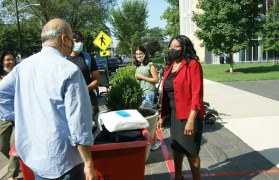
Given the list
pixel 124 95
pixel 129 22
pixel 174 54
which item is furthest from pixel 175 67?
pixel 129 22

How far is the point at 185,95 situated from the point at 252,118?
16.2 ft

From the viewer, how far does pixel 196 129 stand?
155 inches

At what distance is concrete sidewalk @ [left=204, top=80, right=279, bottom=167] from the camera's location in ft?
20.0

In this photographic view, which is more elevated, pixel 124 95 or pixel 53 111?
pixel 53 111

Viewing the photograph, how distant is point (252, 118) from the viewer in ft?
27.2

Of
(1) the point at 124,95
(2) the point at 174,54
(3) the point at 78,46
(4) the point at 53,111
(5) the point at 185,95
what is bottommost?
(1) the point at 124,95

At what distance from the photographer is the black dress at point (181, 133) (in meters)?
3.97

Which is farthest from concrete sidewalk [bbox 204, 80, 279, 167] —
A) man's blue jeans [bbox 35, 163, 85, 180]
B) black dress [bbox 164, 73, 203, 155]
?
man's blue jeans [bbox 35, 163, 85, 180]

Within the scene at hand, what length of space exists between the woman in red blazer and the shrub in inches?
40.1

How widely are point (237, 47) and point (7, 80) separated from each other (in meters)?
20.7

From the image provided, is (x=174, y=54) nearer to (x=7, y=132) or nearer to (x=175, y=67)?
(x=175, y=67)

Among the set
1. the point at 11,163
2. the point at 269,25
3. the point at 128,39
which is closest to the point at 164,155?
the point at 11,163

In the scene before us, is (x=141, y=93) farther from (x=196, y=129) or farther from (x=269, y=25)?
(x=269, y=25)

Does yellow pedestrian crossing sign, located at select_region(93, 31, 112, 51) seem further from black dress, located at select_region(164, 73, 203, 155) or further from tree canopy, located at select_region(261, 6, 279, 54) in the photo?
tree canopy, located at select_region(261, 6, 279, 54)
